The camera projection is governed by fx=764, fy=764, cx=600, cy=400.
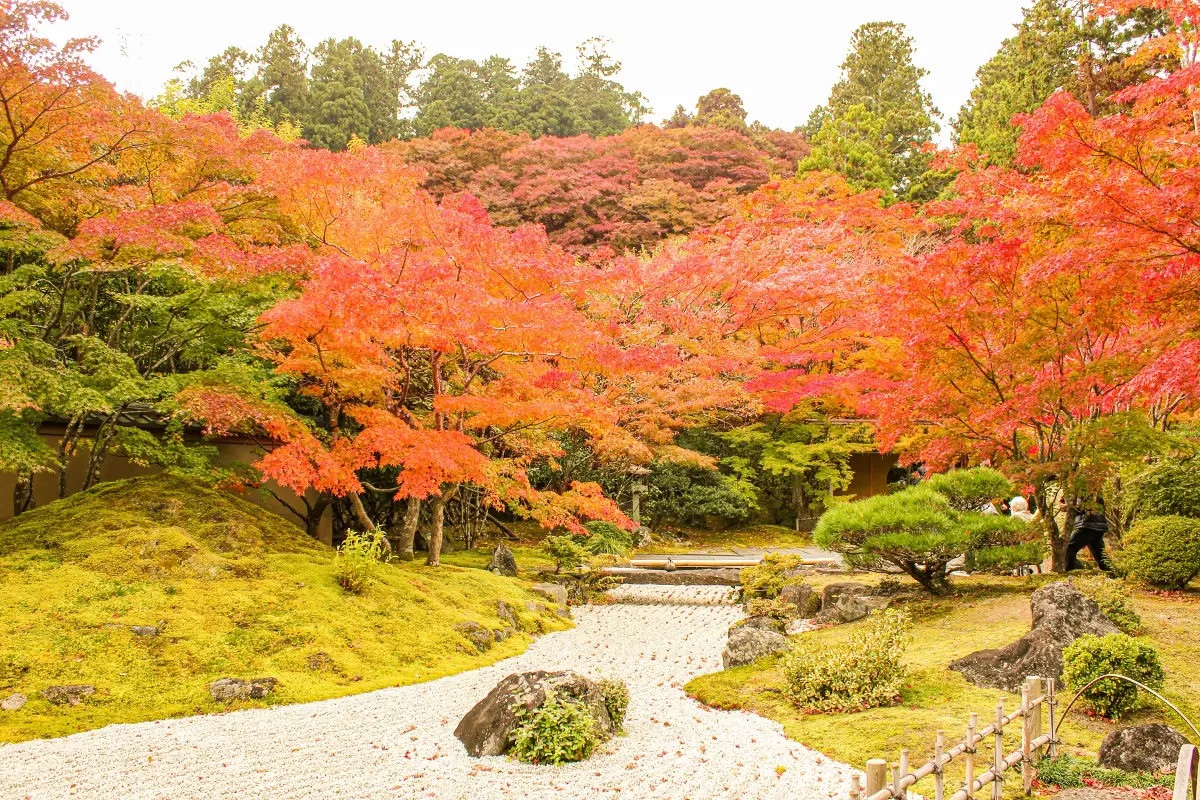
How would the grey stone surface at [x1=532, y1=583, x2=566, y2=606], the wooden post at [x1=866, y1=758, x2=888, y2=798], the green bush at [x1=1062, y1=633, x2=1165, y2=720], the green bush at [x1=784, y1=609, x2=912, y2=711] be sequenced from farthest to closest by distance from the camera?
the grey stone surface at [x1=532, y1=583, x2=566, y2=606] → the green bush at [x1=784, y1=609, x2=912, y2=711] → the green bush at [x1=1062, y1=633, x2=1165, y2=720] → the wooden post at [x1=866, y1=758, x2=888, y2=798]

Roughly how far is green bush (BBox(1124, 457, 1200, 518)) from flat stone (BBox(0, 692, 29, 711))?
38.9 feet

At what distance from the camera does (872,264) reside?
1911 cm

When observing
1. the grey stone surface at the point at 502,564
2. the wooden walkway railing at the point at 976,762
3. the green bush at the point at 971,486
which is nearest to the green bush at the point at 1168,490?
the green bush at the point at 971,486

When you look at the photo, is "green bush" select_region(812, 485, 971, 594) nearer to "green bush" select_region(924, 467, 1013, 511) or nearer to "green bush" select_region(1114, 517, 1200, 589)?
"green bush" select_region(924, 467, 1013, 511)

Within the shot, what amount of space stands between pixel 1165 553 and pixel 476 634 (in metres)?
8.07

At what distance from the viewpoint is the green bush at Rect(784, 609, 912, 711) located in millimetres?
6098

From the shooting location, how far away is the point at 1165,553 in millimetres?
8891

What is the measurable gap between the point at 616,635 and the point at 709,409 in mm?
8406

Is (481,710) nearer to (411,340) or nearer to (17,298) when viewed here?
(411,340)

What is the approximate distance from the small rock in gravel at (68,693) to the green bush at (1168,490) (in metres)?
11.5

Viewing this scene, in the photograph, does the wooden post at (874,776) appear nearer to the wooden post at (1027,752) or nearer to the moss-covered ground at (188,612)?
the wooden post at (1027,752)

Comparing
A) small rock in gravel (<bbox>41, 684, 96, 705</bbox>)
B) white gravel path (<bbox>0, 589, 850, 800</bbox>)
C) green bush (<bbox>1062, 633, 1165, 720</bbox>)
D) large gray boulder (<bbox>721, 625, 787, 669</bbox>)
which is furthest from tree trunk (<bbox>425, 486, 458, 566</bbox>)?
green bush (<bbox>1062, 633, 1165, 720</bbox>)

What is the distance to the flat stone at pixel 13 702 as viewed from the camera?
5719 mm

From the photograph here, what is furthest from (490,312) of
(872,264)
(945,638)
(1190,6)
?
(872,264)
